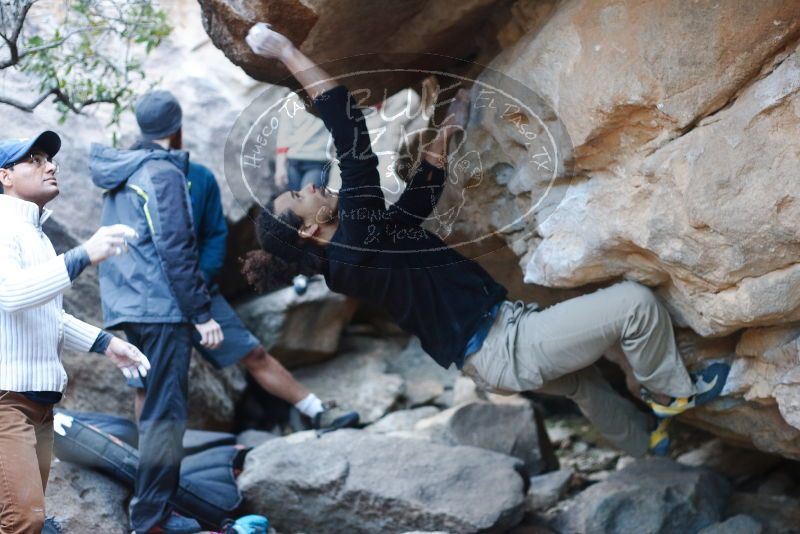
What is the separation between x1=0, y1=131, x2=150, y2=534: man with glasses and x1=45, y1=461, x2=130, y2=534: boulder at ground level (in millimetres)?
731

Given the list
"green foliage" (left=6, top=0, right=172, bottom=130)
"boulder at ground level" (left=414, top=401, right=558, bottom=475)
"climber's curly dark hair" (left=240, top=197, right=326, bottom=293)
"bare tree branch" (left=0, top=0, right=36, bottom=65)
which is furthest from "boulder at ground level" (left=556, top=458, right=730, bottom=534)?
"bare tree branch" (left=0, top=0, right=36, bottom=65)

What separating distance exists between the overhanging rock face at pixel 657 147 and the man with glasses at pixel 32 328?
1.07 m

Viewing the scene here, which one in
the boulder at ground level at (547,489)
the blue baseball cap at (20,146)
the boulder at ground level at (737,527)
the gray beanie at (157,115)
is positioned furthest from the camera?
the boulder at ground level at (547,489)

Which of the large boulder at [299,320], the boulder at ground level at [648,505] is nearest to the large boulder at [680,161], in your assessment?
the boulder at ground level at [648,505]

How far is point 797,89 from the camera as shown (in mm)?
3289

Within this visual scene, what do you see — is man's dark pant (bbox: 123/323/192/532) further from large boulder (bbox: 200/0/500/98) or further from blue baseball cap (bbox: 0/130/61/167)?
large boulder (bbox: 200/0/500/98)

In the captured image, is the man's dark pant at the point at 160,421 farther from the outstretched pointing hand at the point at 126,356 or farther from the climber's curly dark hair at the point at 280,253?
the outstretched pointing hand at the point at 126,356

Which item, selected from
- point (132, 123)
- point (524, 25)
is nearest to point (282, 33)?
point (524, 25)

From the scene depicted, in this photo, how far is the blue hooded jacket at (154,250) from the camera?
417 cm

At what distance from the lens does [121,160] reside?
4371 millimetres

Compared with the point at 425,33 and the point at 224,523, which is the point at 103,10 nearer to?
the point at 425,33

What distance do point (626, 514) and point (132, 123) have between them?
376 cm

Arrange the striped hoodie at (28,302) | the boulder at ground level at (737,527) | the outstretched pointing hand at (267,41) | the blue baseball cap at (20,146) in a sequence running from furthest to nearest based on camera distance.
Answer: the boulder at ground level at (737,527)
the outstretched pointing hand at (267,41)
the blue baseball cap at (20,146)
the striped hoodie at (28,302)

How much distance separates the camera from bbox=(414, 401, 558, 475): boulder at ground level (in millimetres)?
5207
